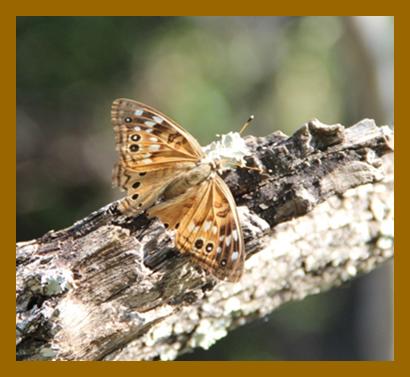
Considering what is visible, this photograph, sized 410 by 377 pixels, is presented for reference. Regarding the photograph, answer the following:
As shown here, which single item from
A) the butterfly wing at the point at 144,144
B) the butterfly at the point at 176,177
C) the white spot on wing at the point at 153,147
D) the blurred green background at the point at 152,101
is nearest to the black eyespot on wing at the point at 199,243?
the butterfly at the point at 176,177

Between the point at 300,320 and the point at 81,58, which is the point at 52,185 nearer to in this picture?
the point at 81,58

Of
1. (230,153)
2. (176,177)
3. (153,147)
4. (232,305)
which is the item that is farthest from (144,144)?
(232,305)

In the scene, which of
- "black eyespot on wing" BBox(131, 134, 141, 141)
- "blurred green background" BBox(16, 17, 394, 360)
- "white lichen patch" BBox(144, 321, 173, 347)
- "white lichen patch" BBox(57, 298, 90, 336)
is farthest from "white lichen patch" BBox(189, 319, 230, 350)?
"blurred green background" BBox(16, 17, 394, 360)

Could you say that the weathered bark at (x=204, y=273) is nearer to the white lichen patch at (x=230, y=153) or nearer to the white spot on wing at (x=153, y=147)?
the white lichen patch at (x=230, y=153)

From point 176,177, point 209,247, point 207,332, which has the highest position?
point 176,177

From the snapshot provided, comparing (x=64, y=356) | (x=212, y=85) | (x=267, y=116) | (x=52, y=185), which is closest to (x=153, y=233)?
(x=64, y=356)

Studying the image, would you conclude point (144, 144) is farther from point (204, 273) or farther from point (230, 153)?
point (204, 273)
